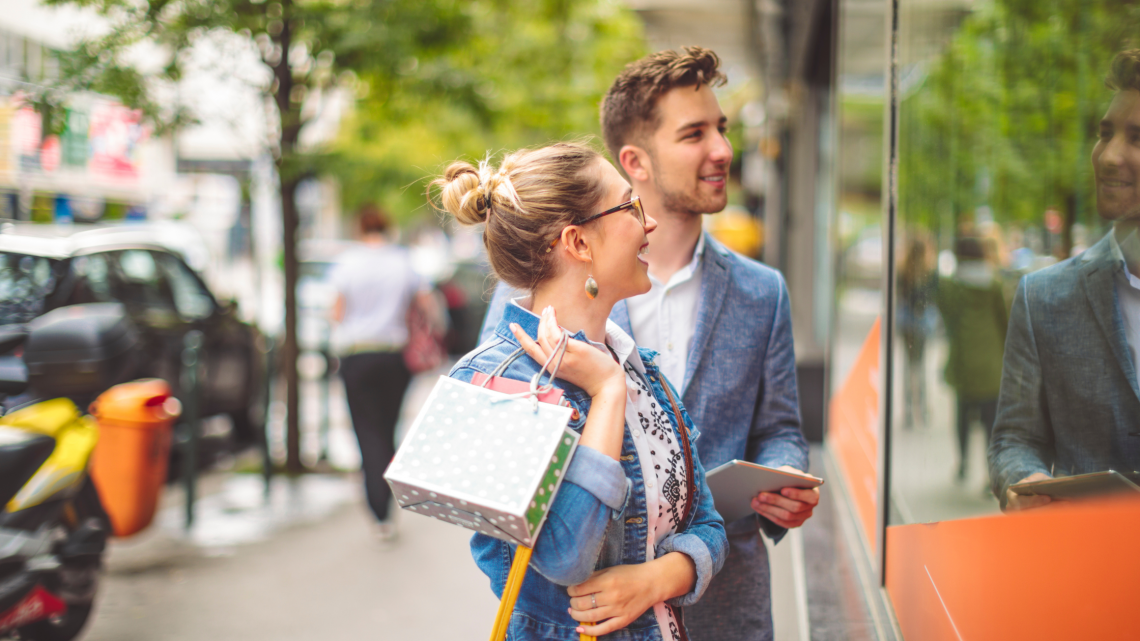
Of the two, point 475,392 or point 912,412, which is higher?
point 475,392

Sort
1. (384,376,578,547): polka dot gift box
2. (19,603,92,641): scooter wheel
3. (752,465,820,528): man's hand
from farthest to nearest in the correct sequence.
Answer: (19,603,92,641): scooter wheel < (752,465,820,528): man's hand < (384,376,578,547): polka dot gift box

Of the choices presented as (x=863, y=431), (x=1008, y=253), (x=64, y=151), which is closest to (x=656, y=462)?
(x=1008, y=253)

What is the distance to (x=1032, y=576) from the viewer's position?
5.73 feet

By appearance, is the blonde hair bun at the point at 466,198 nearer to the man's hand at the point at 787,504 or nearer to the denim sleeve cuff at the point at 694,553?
the denim sleeve cuff at the point at 694,553

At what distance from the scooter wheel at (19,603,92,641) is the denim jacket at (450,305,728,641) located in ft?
9.39

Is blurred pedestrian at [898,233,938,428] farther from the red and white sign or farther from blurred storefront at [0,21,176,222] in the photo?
the red and white sign

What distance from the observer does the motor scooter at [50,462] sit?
333 centimetres

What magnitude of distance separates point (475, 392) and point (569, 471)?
0.65 feet

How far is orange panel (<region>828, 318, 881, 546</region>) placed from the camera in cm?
380

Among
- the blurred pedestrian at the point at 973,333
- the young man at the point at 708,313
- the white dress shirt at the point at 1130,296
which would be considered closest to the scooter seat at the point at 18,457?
the young man at the point at 708,313

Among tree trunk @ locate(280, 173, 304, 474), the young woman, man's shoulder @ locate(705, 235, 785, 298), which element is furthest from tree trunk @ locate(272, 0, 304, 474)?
the young woman

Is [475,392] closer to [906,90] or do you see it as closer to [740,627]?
[740,627]

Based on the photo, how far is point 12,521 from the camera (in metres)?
3.37

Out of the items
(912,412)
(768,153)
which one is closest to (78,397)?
(912,412)
